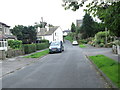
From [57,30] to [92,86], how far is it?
234ft

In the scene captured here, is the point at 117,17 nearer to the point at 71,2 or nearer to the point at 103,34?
the point at 71,2

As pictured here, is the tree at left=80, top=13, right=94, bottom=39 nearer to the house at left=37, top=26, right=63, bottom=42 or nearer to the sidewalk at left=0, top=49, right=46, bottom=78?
the house at left=37, top=26, right=63, bottom=42

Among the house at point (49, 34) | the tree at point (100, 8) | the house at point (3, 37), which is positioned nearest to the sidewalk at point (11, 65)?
the tree at point (100, 8)

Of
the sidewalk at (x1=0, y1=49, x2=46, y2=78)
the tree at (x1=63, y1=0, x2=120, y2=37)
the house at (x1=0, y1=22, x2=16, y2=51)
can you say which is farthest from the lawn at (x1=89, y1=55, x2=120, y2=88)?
the house at (x1=0, y1=22, x2=16, y2=51)

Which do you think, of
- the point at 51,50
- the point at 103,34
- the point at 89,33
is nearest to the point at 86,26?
the point at 89,33

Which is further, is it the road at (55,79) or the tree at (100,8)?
the tree at (100,8)

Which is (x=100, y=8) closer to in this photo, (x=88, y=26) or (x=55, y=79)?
(x=55, y=79)

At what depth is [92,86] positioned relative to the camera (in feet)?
24.5

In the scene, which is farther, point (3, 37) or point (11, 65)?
point (3, 37)

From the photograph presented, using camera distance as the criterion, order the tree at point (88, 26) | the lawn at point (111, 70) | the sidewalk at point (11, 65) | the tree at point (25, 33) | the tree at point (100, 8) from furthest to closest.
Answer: the tree at point (88, 26) < the tree at point (25, 33) < the sidewalk at point (11, 65) < the tree at point (100, 8) < the lawn at point (111, 70)

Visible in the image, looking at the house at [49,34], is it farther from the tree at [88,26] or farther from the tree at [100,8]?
the tree at [100,8]

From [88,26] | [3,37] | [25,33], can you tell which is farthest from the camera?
[88,26]

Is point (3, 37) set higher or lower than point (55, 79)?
higher

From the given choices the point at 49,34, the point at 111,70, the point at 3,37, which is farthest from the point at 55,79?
the point at 49,34
